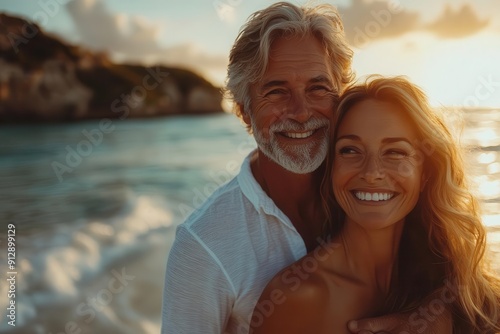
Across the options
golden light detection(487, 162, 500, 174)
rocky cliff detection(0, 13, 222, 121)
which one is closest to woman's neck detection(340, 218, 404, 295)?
golden light detection(487, 162, 500, 174)

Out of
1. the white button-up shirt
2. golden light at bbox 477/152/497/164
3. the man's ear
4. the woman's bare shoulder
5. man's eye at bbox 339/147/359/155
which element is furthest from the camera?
golden light at bbox 477/152/497/164

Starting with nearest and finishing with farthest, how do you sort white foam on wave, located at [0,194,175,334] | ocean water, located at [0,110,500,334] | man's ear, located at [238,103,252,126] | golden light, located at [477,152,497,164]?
man's ear, located at [238,103,252,126], white foam on wave, located at [0,194,175,334], ocean water, located at [0,110,500,334], golden light, located at [477,152,497,164]

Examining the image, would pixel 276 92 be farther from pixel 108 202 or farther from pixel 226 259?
pixel 108 202

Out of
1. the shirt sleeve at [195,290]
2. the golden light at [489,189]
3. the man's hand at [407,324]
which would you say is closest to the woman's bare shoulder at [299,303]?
the man's hand at [407,324]

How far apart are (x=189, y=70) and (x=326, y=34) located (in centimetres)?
1916

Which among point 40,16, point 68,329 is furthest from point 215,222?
point 40,16

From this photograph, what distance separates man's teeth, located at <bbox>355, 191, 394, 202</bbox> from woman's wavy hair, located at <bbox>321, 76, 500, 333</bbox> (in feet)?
0.85

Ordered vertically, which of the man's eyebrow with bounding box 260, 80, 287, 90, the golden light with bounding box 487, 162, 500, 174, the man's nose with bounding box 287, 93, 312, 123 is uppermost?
the man's eyebrow with bounding box 260, 80, 287, 90

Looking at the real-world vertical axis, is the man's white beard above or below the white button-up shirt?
above

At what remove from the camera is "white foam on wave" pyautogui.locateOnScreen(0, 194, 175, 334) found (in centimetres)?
771

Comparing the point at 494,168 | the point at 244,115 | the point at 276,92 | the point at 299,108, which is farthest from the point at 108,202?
the point at 299,108

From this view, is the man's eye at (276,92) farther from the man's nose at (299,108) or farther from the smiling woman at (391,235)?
the smiling woman at (391,235)

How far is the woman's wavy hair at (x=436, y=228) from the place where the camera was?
8.97ft

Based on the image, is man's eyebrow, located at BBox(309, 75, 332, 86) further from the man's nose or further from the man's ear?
the man's ear
